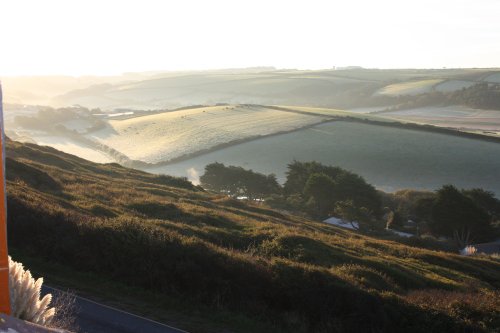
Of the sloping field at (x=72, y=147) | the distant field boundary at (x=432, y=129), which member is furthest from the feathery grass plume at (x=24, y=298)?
the distant field boundary at (x=432, y=129)

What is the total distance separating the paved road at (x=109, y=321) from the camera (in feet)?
48.9

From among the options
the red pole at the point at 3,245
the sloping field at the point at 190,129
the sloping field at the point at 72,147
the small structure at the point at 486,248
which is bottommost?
the small structure at the point at 486,248

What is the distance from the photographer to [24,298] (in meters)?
7.48

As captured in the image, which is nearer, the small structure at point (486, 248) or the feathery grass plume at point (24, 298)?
the feathery grass plume at point (24, 298)

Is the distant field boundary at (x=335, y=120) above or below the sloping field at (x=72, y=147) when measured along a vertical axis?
above

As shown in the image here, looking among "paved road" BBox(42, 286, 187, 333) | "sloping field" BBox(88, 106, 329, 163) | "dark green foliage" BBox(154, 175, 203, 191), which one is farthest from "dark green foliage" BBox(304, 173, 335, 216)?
"paved road" BBox(42, 286, 187, 333)

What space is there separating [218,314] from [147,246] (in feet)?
14.9

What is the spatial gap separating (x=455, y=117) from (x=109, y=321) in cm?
16586

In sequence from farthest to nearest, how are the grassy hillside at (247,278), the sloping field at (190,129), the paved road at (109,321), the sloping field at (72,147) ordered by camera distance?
the sloping field at (190,129) → the sloping field at (72,147) → the grassy hillside at (247,278) → the paved road at (109,321)

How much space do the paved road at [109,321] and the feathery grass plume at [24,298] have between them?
6876 millimetres

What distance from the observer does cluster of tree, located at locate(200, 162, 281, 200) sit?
251 ft

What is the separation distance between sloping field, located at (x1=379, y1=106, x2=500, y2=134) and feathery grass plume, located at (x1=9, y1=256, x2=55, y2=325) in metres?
133

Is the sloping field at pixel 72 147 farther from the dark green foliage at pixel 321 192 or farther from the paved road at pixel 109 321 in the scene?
the paved road at pixel 109 321

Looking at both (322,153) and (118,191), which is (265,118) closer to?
(322,153)
